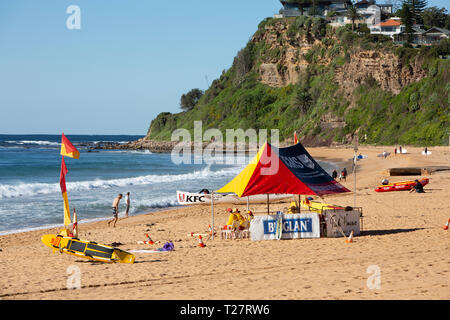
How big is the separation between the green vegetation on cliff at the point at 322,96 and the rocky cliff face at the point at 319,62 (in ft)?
0.73

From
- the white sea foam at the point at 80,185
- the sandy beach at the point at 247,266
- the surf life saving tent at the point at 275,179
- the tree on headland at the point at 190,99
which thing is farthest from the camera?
the tree on headland at the point at 190,99

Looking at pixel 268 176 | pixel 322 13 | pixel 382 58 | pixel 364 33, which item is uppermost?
pixel 322 13

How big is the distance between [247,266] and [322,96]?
73.9 m

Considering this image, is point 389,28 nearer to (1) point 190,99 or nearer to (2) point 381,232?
(1) point 190,99

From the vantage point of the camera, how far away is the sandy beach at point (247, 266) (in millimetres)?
9805

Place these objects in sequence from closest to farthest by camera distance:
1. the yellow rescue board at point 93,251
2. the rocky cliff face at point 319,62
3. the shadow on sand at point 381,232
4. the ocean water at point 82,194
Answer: the yellow rescue board at point 93,251, the shadow on sand at point 381,232, the ocean water at point 82,194, the rocky cliff face at point 319,62

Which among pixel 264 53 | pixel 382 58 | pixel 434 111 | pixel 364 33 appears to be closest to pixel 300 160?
pixel 434 111

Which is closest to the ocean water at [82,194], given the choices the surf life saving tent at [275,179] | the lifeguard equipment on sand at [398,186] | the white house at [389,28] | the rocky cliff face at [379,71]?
the surf life saving tent at [275,179]

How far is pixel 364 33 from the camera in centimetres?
7962

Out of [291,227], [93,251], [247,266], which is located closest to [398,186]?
[291,227]

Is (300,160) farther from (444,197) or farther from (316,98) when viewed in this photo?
(316,98)

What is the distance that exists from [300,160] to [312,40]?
79388 mm

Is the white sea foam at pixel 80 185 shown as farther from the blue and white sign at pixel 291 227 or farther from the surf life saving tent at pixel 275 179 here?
the blue and white sign at pixel 291 227

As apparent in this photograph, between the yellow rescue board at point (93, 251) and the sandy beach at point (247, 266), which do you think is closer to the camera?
the sandy beach at point (247, 266)
